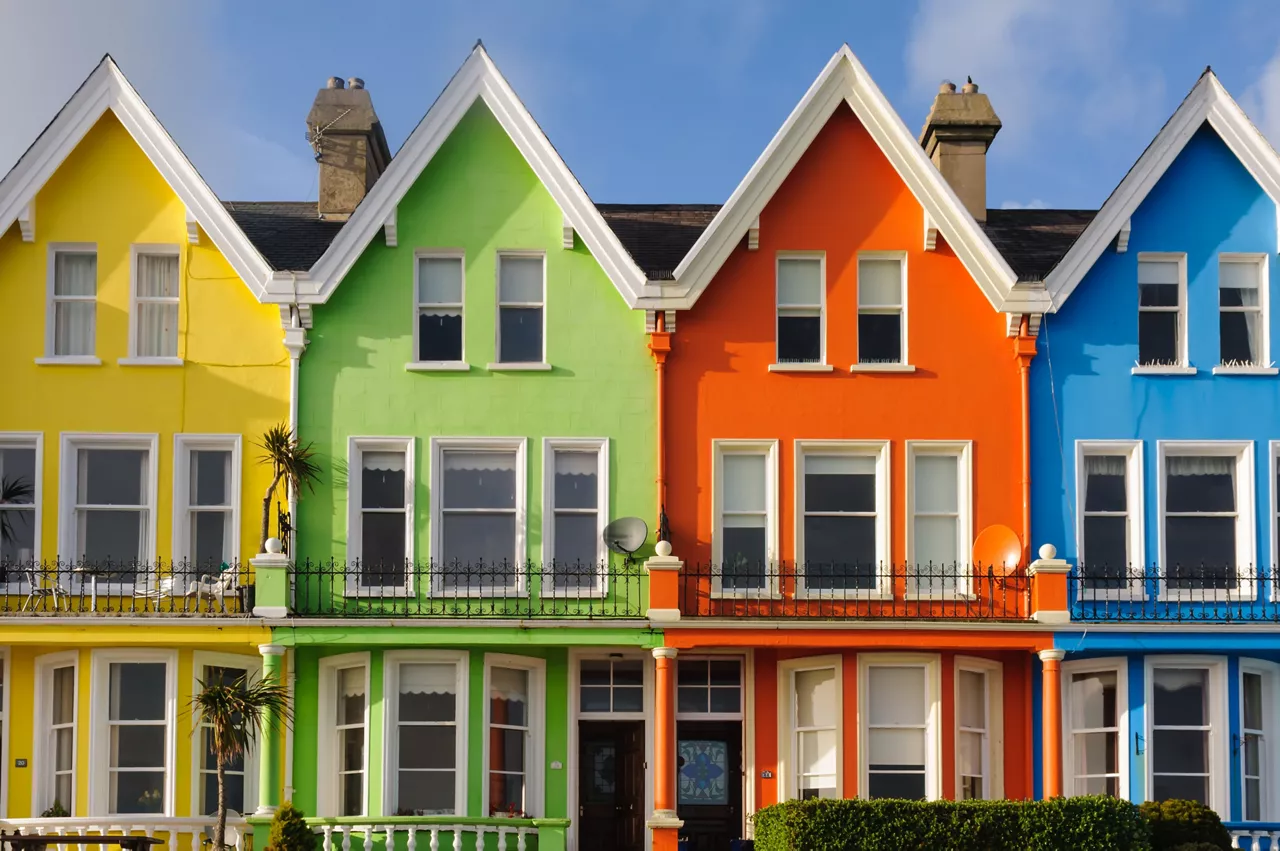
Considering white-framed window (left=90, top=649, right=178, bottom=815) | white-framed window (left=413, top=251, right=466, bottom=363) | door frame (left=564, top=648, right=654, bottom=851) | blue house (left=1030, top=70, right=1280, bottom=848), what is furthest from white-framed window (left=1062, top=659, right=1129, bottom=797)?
white-framed window (left=90, top=649, right=178, bottom=815)

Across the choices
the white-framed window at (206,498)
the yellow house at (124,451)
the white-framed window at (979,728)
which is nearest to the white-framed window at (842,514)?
the white-framed window at (979,728)

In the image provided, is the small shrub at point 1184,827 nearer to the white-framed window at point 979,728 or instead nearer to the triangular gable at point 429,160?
the white-framed window at point 979,728

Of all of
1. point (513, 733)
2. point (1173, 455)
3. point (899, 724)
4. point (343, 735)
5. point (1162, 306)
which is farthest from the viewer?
point (1162, 306)

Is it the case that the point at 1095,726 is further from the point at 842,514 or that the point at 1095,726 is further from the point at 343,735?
the point at 343,735

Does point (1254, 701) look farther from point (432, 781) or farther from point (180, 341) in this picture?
point (180, 341)

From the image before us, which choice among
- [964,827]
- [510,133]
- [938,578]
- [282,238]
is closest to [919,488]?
[938,578]

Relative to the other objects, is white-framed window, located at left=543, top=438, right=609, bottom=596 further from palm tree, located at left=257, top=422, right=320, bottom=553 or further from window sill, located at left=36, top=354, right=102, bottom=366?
window sill, located at left=36, top=354, right=102, bottom=366

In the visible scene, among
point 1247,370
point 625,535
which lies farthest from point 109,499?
point 1247,370

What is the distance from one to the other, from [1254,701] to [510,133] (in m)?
13.7

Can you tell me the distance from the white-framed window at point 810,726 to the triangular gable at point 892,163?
18.5ft

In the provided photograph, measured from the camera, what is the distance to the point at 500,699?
27.7 metres

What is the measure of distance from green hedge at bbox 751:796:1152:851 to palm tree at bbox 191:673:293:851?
7.14 m

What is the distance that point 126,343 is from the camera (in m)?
28.2

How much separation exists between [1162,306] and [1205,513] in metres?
3.13
